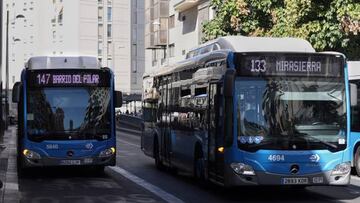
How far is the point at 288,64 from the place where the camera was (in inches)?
492

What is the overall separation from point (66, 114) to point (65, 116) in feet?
0.18

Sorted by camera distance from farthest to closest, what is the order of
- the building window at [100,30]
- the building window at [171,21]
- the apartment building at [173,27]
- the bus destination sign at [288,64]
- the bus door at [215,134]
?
the building window at [100,30] < the building window at [171,21] < the apartment building at [173,27] < the bus door at [215,134] < the bus destination sign at [288,64]

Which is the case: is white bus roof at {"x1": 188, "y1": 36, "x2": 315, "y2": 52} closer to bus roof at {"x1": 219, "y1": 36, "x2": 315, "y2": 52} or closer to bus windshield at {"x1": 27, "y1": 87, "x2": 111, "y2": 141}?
bus roof at {"x1": 219, "y1": 36, "x2": 315, "y2": 52}

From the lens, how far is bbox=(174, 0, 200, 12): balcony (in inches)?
2042

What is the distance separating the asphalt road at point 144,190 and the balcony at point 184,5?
113 feet

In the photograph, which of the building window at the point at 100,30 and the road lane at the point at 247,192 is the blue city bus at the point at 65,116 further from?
the building window at the point at 100,30

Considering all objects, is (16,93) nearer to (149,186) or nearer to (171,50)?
(149,186)

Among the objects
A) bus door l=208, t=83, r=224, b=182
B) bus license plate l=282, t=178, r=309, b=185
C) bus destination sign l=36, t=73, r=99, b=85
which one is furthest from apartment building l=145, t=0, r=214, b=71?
bus license plate l=282, t=178, r=309, b=185

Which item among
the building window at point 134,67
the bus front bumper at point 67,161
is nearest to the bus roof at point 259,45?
the bus front bumper at point 67,161

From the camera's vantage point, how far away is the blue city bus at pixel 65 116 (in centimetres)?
1638

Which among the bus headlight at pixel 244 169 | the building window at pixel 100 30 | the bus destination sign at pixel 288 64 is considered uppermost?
the building window at pixel 100 30

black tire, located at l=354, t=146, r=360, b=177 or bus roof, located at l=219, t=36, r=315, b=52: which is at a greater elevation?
bus roof, located at l=219, t=36, r=315, b=52

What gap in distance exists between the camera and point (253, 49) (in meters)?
13.7

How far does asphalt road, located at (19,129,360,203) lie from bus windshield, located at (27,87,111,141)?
1141 mm
